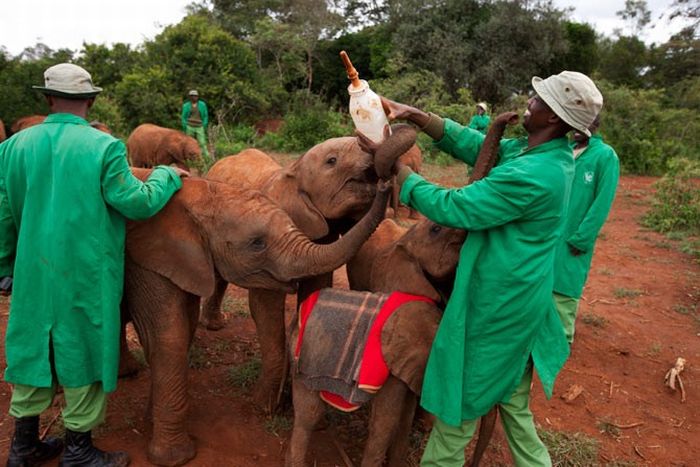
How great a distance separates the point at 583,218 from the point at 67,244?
3726 millimetres

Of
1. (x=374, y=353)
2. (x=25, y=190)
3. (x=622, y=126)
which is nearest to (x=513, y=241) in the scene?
(x=374, y=353)

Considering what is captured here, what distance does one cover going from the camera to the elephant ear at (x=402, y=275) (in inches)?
124

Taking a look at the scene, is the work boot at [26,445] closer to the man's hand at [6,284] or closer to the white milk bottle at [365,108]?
the man's hand at [6,284]

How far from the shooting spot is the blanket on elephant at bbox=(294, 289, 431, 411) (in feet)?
9.59

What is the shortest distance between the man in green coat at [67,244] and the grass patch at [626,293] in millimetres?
6746

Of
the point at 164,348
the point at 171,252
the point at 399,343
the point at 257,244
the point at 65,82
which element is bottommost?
the point at 164,348

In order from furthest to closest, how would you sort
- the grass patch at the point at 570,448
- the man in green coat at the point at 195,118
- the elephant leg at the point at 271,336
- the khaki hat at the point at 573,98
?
1. the man in green coat at the point at 195,118
2. the elephant leg at the point at 271,336
3. the grass patch at the point at 570,448
4. the khaki hat at the point at 573,98

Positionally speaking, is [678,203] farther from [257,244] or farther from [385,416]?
[257,244]

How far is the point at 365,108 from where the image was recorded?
2.90 meters

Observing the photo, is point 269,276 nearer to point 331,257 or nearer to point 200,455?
point 331,257

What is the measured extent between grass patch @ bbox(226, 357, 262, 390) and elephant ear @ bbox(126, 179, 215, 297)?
157cm

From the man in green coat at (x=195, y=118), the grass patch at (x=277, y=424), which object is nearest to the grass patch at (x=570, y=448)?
the grass patch at (x=277, y=424)

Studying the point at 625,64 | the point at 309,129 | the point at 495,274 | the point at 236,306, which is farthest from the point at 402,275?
the point at 625,64

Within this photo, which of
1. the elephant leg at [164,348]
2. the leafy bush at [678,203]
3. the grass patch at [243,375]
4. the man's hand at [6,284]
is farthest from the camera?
the leafy bush at [678,203]
